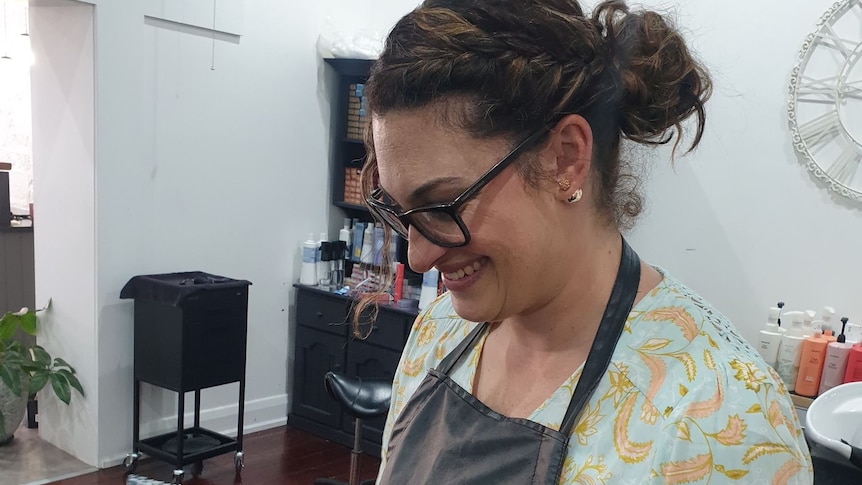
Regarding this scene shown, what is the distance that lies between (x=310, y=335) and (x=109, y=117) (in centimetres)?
143

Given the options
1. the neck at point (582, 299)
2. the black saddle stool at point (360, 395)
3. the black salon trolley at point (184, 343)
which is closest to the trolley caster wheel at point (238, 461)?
the black salon trolley at point (184, 343)

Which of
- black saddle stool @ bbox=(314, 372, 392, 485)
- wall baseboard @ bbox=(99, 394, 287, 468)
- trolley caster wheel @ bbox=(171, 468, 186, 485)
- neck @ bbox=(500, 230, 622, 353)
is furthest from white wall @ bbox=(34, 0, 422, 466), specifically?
neck @ bbox=(500, 230, 622, 353)

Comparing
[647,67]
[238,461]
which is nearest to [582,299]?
[647,67]

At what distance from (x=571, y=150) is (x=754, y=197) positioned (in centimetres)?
205

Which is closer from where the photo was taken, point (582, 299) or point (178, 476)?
point (582, 299)

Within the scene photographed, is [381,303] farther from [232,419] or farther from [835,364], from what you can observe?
[835,364]

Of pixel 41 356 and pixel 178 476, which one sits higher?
pixel 41 356

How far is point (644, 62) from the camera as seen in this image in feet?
3.02

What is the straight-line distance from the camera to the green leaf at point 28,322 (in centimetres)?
337

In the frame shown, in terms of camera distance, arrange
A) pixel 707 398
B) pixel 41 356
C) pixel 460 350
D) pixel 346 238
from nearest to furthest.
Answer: pixel 707 398
pixel 460 350
pixel 41 356
pixel 346 238

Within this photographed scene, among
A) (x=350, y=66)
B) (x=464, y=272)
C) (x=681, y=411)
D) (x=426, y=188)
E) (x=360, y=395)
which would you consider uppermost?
(x=350, y=66)

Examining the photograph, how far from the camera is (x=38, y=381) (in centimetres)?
322

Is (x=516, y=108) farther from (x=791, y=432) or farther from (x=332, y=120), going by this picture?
(x=332, y=120)

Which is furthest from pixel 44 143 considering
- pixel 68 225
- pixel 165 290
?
pixel 165 290
